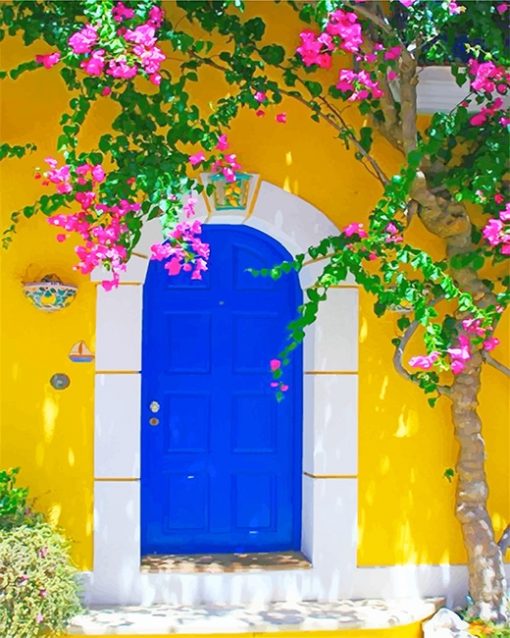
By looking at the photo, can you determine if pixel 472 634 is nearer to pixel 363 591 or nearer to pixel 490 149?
pixel 363 591

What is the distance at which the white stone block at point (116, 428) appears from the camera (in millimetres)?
5543

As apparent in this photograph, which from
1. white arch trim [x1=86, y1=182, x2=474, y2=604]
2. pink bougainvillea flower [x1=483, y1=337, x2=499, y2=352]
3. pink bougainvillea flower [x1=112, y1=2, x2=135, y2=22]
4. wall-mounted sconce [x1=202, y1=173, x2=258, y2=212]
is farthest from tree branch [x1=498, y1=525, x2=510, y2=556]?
pink bougainvillea flower [x1=112, y1=2, x2=135, y2=22]

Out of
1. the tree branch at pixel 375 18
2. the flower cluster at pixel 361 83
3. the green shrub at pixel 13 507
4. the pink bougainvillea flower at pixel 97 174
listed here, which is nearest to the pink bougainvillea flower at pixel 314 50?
the flower cluster at pixel 361 83

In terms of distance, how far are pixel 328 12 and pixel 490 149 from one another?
51.3 inches

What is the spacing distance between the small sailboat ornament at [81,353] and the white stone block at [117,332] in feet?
0.18

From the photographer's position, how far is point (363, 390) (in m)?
5.78

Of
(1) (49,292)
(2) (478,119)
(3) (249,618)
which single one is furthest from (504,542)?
(1) (49,292)

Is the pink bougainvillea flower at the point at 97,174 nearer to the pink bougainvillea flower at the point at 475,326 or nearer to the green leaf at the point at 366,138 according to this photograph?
the green leaf at the point at 366,138

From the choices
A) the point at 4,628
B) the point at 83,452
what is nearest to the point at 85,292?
the point at 83,452

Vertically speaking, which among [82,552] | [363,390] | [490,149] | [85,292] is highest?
[490,149]

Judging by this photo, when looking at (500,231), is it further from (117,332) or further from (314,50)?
(117,332)

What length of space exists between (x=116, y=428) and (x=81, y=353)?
1.58ft

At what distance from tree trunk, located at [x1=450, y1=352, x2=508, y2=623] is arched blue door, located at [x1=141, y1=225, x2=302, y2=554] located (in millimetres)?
1031

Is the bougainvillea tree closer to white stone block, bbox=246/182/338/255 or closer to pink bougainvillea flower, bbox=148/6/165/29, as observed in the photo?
pink bougainvillea flower, bbox=148/6/165/29
